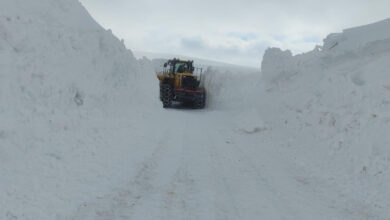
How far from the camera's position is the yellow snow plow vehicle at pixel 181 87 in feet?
66.4

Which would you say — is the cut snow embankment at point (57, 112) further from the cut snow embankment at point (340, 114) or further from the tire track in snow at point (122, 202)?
the cut snow embankment at point (340, 114)

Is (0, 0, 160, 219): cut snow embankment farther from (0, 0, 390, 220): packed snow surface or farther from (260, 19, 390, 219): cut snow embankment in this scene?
(260, 19, 390, 219): cut snow embankment

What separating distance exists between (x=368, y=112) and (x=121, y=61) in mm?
9133

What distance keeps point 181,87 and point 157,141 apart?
11732mm

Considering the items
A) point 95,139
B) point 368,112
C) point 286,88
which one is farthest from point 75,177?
point 286,88

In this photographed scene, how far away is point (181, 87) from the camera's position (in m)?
21.0

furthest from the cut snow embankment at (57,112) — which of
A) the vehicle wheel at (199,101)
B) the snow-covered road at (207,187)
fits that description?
the vehicle wheel at (199,101)

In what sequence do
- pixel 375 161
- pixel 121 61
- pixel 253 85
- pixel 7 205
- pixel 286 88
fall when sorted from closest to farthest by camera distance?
pixel 7 205 < pixel 375 161 < pixel 121 61 < pixel 286 88 < pixel 253 85

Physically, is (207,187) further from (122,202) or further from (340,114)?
(340,114)

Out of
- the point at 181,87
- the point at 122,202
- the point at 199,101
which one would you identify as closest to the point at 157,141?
the point at 122,202

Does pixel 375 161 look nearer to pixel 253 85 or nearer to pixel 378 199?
pixel 378 199

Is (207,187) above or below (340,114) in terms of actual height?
below

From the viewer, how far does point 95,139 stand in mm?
7992

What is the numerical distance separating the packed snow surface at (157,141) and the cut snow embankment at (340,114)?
39mm
